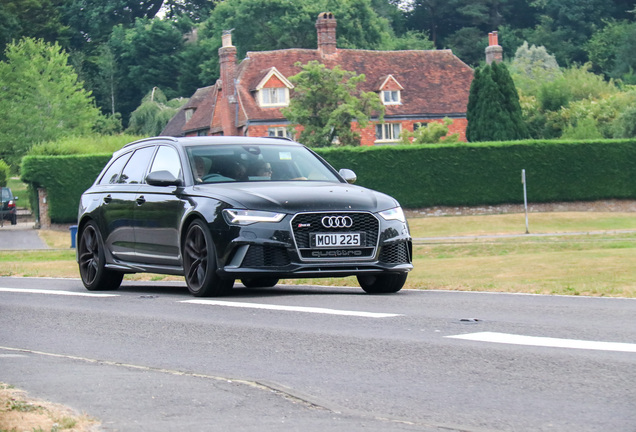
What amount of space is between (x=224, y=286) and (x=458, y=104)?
68.6 meters

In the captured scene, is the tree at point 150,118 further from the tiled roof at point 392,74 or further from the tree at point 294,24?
the tiled roof at point 392,74

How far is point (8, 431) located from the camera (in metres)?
5.40

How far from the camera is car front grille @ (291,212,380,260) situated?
1180 cm

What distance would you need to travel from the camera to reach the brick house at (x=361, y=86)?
7725cm

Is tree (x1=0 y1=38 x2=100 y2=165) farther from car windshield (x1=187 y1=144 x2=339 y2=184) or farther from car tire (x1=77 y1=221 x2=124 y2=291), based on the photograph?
car windshield (x1=187 y1=144 x2=339 y2=184)

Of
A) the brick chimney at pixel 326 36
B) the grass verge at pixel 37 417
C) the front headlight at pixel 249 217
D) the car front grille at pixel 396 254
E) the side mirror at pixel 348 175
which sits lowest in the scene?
the car front grille at pixel 396 254

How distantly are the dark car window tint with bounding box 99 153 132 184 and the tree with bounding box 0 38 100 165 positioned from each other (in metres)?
60.1

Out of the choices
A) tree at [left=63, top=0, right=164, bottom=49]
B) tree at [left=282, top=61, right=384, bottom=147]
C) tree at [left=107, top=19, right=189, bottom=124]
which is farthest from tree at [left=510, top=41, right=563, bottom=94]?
tree at [left=63, top=0, right=164, bottom=49]

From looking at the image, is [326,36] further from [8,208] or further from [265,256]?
[265,256]

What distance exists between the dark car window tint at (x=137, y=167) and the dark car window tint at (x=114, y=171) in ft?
0.57

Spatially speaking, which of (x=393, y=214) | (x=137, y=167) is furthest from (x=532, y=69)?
(x=393, y=214)

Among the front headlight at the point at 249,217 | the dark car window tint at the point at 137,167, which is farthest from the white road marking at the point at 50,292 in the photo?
the front headlight at the point at 249,217

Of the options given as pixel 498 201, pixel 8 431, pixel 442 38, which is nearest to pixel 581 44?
pixel 442 38

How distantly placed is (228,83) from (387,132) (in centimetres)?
1067
